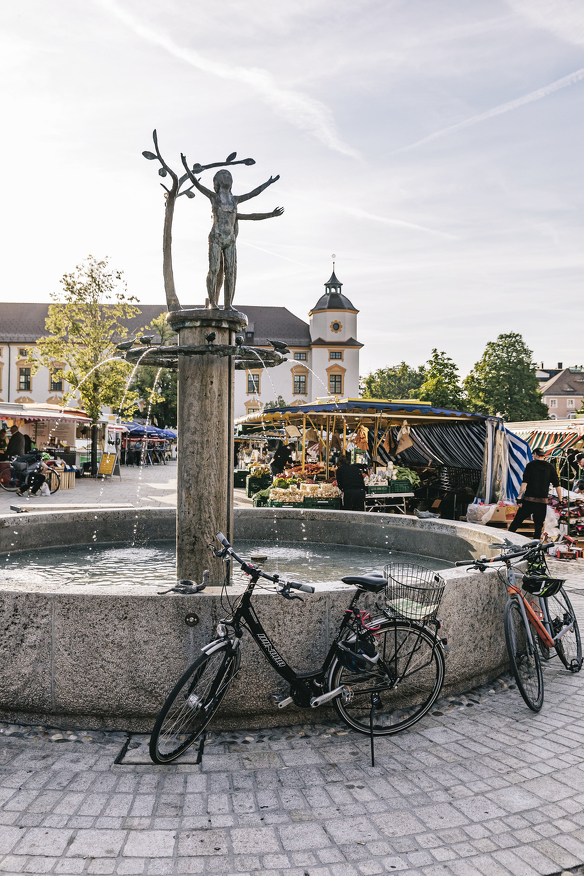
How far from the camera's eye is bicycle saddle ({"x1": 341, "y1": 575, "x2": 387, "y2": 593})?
12.7ft

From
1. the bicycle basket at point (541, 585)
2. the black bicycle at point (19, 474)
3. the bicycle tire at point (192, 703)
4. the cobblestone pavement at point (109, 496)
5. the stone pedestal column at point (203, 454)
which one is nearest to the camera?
the bicycle tire at point (192, 703)

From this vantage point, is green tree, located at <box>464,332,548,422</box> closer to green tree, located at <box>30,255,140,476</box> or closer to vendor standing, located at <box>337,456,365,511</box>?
green tree, located at <box>30,255,140,476</box>

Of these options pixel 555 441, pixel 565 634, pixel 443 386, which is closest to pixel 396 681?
pixel 565 634

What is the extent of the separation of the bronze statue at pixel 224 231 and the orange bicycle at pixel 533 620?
304cm

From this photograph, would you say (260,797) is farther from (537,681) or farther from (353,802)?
(537,681)

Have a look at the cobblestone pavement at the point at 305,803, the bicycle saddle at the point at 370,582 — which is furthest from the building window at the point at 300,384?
the cobblestone pavement at the point at 305,803

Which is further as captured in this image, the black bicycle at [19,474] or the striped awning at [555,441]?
the black bicycle at [19,474]

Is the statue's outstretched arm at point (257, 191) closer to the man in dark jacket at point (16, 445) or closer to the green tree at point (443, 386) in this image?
the man in dark jacket at point (16, 445)

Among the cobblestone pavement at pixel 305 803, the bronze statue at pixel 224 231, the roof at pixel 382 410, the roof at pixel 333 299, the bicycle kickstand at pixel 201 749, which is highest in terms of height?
the roof at pixel 333 299

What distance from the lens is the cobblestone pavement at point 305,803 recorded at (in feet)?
8.93

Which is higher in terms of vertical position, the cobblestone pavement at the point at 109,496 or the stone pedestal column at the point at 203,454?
the stone pedestal column at the point at 203,454

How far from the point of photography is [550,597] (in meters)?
5.12

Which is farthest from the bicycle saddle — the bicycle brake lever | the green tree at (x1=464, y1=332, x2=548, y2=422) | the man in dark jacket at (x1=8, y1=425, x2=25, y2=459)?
the green tree at (x1=464, y1=332, x2=548, y2=422)

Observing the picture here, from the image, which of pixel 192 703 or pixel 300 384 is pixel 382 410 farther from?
pixel 300 384
